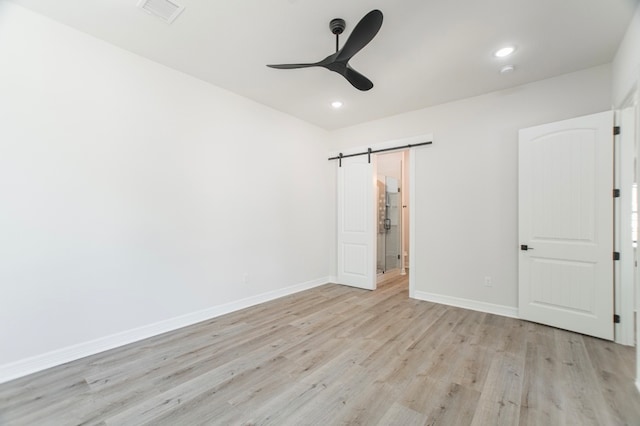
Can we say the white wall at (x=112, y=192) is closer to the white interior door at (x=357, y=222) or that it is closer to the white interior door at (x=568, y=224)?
the white interior door at (x=357, y=222)

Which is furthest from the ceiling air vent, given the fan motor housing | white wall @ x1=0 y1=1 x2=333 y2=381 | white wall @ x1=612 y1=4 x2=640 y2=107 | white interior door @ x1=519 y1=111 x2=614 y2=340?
white interior door @ x1=519 y1=111 x2=614 y2=340

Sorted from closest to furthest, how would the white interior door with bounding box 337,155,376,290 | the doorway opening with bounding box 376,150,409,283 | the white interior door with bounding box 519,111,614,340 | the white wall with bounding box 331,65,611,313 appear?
the white interior door with bounding box 519,111,614,340, the white wall with bounding box 331,65,611,313, the white interior door with bounding box 337,155,376,290, the doorway opening with bounding box 376,150,409,283

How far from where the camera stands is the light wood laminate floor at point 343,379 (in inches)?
68.6

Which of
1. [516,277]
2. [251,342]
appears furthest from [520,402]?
[251,342]

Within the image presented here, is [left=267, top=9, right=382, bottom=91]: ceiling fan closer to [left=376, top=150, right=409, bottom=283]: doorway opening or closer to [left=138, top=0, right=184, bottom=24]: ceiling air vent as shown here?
[left=138, top=0, right=184, bottom=24]: ceiling air vent

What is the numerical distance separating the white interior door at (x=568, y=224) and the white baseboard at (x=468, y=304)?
0.59 ft

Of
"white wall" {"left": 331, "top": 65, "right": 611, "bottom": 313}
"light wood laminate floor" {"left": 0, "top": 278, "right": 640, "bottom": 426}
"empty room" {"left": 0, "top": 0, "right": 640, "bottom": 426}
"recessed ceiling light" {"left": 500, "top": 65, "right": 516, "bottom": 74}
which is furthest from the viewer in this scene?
"white wall" {"left": 331, "top": 65, "right": 611, "bottom": 313}

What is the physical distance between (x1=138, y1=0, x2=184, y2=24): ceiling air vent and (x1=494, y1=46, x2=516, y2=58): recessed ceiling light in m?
2.97

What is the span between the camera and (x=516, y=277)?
342 centimetres

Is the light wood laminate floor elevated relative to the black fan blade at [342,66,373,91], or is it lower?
lower

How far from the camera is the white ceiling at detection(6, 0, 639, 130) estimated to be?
2.18 m

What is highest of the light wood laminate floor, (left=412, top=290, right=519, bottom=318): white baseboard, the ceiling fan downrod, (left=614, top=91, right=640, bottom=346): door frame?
the ceiling fan downrod


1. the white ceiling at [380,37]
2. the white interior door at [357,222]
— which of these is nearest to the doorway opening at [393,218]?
the white interior door at [357,222]

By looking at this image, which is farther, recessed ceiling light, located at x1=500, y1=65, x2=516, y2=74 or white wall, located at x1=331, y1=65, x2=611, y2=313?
white wall, located at x1=331, y1=65, x2=611, y2=313
